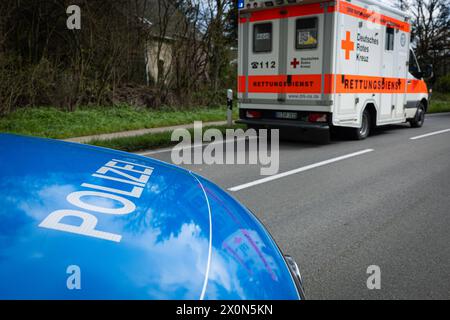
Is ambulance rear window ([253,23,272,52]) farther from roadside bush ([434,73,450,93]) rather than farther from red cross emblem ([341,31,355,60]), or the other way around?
roadside bush ([434,73,450,93])

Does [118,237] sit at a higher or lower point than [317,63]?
lower

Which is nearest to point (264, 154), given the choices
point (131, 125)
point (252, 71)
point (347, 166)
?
point (347, 166)

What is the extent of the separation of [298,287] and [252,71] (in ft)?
30.4

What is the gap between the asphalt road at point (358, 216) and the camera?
334 centimetres

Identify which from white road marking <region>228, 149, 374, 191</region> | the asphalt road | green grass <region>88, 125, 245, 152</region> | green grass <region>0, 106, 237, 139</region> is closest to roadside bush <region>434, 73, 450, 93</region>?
green grass <region>0, 106, 237, 139</region>

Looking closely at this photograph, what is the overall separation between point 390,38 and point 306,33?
3.01 metres

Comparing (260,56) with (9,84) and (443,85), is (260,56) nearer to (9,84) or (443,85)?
(9,84)

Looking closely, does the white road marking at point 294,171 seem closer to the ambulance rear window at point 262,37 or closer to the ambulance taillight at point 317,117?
Result: the ambulance taillight at point 317,117

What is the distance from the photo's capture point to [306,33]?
9766 mm

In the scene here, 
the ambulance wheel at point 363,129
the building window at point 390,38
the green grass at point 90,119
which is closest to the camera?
the green grass at point 90,119

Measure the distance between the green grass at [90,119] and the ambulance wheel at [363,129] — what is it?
16.2 feet

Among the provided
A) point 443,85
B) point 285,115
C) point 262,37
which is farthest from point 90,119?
point 443,85

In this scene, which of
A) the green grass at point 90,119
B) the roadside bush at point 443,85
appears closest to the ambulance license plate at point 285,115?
the green grass at point 90,119

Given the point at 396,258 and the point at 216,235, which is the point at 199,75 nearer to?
the point at 396,258
